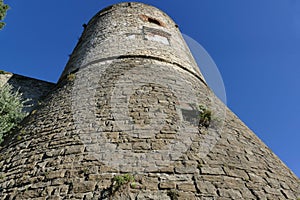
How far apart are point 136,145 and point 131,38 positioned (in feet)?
13.0

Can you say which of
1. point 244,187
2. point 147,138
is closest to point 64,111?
point 147,138

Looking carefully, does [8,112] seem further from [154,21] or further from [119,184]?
[154,21]

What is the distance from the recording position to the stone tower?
10.1 feet

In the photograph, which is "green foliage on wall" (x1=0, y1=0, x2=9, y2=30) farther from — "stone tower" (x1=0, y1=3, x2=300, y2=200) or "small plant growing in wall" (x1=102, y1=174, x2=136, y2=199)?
"small plant growing in wall" (x1=102, y1=174, x2=136, y2=199)

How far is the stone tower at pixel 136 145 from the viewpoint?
306cm

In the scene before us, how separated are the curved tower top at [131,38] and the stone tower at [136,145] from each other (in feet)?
0.53

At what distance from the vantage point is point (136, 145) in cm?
354

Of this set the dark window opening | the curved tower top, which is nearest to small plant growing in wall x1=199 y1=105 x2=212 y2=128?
the curved tower top

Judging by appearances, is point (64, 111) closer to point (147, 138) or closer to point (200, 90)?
point (147, 138)

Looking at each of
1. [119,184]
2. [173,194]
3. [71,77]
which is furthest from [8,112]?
[173,194]

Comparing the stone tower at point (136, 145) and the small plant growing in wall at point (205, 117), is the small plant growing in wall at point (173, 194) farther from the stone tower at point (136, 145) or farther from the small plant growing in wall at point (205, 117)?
the small plant growing in wall at point (205, 117)

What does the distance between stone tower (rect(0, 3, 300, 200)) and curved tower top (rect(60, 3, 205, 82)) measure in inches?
6.4

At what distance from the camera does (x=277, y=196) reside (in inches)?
128

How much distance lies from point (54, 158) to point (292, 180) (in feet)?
11.6
